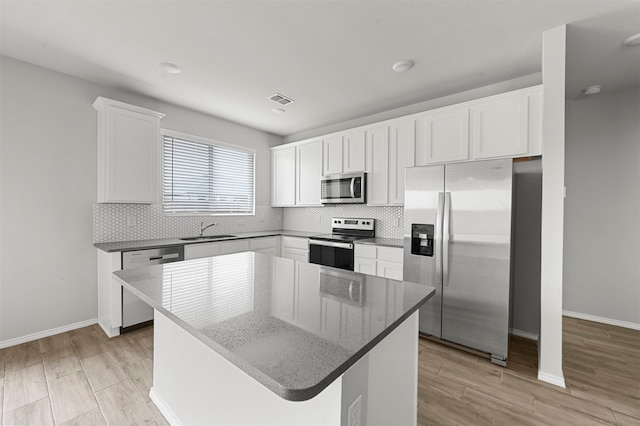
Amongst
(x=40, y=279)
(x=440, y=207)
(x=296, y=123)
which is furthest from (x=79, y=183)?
(x=440, y=207)

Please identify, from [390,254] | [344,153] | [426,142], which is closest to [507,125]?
[426,142]

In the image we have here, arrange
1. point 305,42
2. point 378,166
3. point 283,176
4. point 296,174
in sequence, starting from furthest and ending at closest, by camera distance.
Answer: point 283,176 < point 296,174 < point 378,166 < point 305,42

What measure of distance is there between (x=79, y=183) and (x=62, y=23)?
1.60 meters

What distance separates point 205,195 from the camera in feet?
13.6

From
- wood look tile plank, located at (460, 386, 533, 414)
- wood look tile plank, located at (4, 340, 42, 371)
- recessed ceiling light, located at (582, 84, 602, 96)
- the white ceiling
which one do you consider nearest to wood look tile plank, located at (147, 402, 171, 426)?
wood look tile plank, located at (4, 340, 42, 371)

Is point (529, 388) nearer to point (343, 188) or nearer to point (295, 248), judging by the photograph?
point (343, 188)

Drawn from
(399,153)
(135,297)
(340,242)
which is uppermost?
(399,153)

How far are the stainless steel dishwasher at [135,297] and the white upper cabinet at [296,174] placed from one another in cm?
208

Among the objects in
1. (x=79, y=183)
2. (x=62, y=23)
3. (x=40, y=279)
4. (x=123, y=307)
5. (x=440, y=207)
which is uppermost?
(x=62, y=23)

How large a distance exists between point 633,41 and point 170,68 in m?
4.10

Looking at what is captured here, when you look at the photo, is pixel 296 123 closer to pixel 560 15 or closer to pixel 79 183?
pixel 79 183

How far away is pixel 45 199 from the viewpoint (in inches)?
109

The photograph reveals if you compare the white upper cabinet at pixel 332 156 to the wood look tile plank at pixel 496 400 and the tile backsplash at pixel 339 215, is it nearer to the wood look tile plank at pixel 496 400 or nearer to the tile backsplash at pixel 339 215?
the tile backsplash at pixel 339 215

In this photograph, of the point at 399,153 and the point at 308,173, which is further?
the point at 308,173
